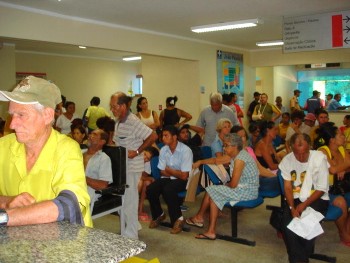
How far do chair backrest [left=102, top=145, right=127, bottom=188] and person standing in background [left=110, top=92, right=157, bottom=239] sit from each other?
15 cm

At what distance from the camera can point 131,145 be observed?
4.44 m

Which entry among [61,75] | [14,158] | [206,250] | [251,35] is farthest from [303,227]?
[61,75]

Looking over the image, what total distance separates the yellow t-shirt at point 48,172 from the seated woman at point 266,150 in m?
4.33

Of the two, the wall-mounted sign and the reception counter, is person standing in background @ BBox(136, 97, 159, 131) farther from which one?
the reception counter

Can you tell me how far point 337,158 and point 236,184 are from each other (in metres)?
1.13

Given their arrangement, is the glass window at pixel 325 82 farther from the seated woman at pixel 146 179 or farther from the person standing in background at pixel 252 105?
the seated woman at pixel 146 179

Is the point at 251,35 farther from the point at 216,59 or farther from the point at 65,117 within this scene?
the point at 65,117

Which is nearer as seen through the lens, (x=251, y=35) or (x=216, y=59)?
(x=251, y=35)

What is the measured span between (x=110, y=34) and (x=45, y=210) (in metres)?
6.14

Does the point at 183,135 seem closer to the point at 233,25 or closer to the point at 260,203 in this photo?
the point at 260,203

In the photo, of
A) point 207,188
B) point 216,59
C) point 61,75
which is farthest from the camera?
point 61,75

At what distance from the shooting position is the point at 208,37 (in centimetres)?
896

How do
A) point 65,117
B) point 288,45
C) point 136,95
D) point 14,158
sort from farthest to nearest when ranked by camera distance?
point 136,95, point 65,117, point 288,45, point 14,158

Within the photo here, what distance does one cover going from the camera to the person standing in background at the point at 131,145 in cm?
432
